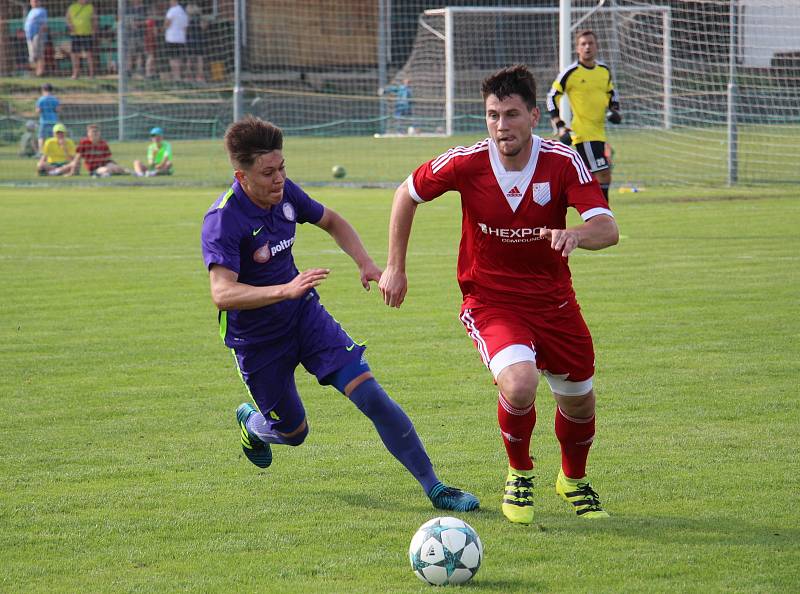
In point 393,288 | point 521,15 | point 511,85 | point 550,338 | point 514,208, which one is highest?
point 521,15

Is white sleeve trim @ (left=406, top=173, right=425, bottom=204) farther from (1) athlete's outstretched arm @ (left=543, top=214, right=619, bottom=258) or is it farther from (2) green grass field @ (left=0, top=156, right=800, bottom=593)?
(2) green grass field @ (left=0, top=156, right=800, bottom=593)

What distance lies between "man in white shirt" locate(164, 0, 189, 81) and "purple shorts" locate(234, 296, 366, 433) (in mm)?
28151

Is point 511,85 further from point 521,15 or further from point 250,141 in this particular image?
point 521,15

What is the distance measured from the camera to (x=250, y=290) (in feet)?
16.4

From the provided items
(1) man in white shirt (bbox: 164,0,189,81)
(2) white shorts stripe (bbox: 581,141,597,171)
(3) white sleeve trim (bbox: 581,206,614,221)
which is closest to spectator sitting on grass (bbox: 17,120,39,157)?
(1) man in white shirt (bbox: 164,0,189,81)

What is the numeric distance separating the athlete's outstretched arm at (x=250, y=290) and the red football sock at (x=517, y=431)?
1016 millimetres

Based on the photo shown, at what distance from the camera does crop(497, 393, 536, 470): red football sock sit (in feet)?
16.9

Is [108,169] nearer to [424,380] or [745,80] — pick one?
[745,80]

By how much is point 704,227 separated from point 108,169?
593 inches

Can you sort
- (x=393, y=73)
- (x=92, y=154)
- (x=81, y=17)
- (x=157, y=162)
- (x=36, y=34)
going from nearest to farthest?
(x=157, y=162), (x=92, y=154), (x=36, y=34), (x=81, y=17), (x=393, y=73)

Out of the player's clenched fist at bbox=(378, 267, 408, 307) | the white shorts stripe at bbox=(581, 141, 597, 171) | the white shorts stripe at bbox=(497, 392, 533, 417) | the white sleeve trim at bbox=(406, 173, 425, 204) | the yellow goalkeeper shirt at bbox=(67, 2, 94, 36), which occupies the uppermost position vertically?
the yellow goalkeeper shirt at bbox=(67, 2, 94, 36)

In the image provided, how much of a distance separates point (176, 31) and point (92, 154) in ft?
24.1

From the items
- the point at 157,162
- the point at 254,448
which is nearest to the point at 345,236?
the point at 254,448

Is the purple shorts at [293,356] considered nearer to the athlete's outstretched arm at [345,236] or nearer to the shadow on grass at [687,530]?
the athlete's outstretched arm at [345,236]
